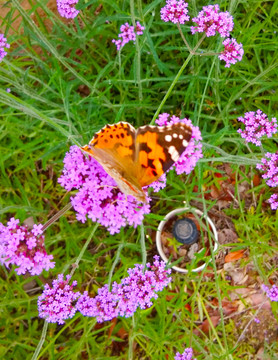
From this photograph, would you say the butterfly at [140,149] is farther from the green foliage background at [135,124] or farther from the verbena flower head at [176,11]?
the green foliage background at [135,124]

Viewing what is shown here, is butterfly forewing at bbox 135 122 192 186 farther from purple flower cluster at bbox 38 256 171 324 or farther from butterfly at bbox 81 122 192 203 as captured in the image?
purple flower cluster at bbox 38 256 171 324

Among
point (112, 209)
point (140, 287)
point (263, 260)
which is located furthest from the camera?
point (263, 260)

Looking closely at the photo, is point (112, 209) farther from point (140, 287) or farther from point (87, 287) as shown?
point (87, 287)

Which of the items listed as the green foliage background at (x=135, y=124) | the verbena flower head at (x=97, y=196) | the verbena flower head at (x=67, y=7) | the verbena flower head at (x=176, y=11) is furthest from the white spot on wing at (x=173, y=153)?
the verbena flower head at (x=67, y=7)

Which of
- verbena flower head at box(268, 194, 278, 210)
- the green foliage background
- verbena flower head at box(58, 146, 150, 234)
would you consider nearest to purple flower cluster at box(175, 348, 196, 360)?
the green foliage background

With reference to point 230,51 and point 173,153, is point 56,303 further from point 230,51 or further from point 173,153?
point 230,51

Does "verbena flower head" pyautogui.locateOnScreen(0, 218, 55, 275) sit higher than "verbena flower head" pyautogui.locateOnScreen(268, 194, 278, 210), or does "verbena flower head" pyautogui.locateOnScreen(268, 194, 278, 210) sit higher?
"verbena flower head" pyautogui.locateOnScreen(268, 194, 278, 210)

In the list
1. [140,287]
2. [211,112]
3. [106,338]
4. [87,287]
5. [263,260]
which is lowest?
[106,338]

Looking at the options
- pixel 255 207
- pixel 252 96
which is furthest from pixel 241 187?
pixel 252 96
